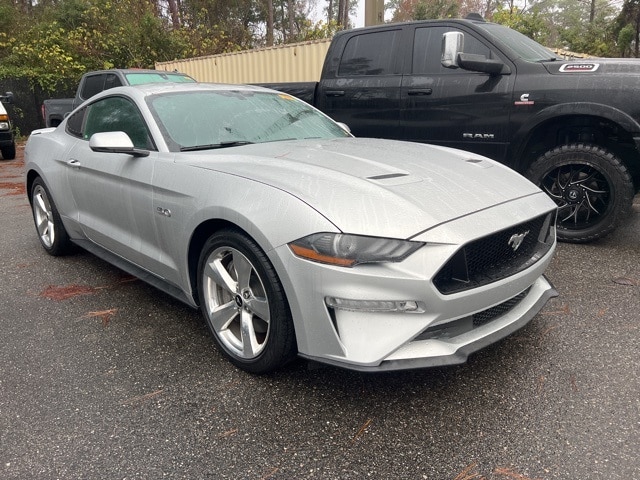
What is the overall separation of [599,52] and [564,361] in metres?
24.0

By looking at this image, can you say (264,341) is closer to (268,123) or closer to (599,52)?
(268,123)

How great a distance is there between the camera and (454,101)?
15.9ft

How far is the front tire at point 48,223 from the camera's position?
434 cm

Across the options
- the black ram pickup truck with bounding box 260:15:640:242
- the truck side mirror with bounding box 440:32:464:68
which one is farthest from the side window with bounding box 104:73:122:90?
the truck side mirror with bounding box 440:32:464:68

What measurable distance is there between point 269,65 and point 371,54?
768 centimetres

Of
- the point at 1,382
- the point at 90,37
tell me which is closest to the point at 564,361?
the point at 1,382

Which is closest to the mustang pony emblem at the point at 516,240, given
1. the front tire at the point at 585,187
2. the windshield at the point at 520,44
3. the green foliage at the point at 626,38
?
the front tire at the point at 585,187

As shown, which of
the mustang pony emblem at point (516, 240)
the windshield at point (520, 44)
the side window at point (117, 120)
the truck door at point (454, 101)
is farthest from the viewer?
the windshield at point (520, 44)

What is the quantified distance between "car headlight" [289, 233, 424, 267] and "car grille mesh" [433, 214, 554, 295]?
0.60 feet

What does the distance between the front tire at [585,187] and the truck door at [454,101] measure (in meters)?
0.46

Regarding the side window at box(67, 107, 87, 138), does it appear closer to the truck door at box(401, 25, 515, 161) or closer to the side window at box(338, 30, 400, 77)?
the side window at box(338, 30, 400, 77)

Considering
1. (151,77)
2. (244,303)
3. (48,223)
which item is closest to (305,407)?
(244,303)

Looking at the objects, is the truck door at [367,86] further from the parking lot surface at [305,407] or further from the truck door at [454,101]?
the parking lot surface at [305,407]

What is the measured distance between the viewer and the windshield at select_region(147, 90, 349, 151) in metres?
3.17
